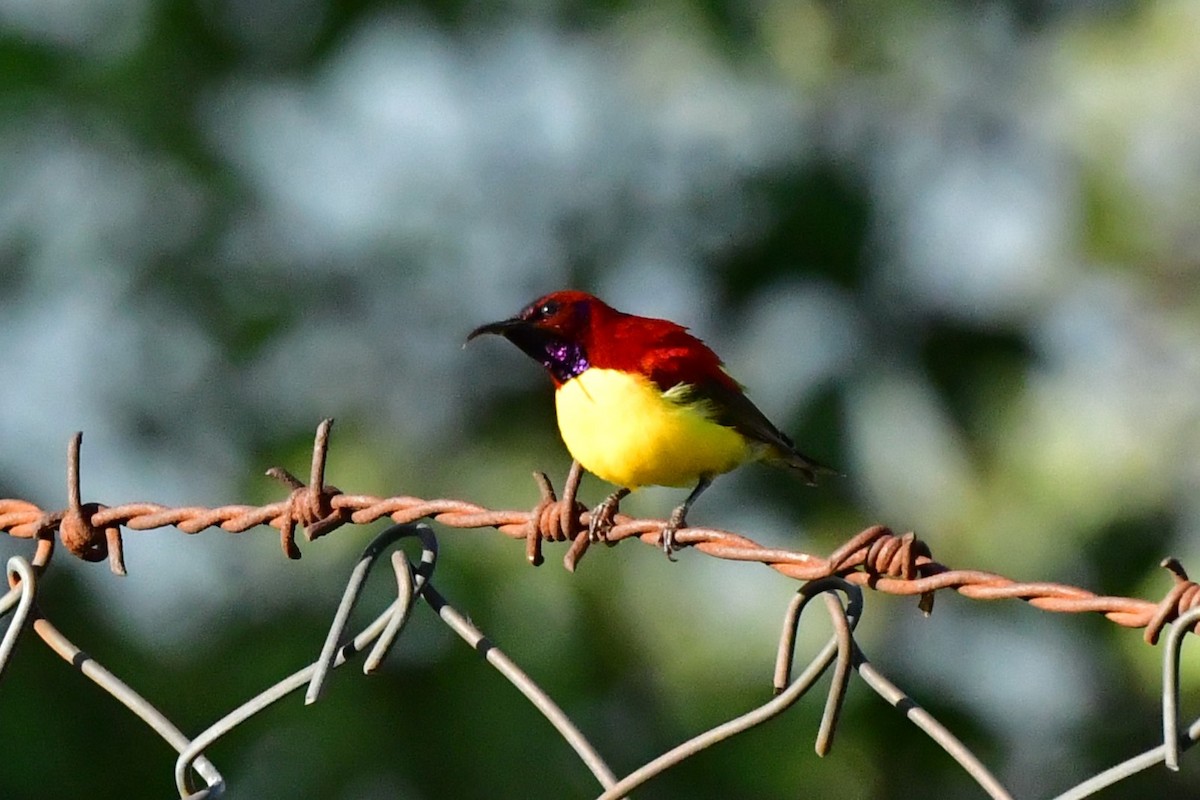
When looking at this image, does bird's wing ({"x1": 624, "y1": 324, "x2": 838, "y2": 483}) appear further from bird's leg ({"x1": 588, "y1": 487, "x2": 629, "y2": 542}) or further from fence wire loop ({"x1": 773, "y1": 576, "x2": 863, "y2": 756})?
fence wire loop ({"x1": 773, "y1": 576, "x2": 863, "y2": 756})

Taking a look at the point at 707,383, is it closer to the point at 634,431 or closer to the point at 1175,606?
the point at 634,431

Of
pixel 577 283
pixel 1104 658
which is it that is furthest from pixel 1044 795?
pixel 577 283

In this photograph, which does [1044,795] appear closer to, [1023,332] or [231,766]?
[1023,332]

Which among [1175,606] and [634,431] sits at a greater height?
[1175,606]

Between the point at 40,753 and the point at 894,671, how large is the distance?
3332 millimetres

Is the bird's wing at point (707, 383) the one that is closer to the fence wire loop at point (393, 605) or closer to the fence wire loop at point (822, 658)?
the fence wire loop at point (393, 605)

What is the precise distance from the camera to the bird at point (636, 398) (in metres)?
3.94

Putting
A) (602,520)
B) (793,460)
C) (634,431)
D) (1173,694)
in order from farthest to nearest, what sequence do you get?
(793,460) < (634,431) < (602,520) < (1173,694)

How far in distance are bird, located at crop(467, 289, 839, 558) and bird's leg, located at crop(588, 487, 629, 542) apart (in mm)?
14

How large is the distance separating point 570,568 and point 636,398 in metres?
1.48

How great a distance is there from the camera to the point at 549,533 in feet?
8.78

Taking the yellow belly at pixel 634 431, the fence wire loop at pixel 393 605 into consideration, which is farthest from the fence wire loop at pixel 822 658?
the yellow belly at pixel 634 431

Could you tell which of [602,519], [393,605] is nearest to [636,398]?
[602,519]

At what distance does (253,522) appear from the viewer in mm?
2592
